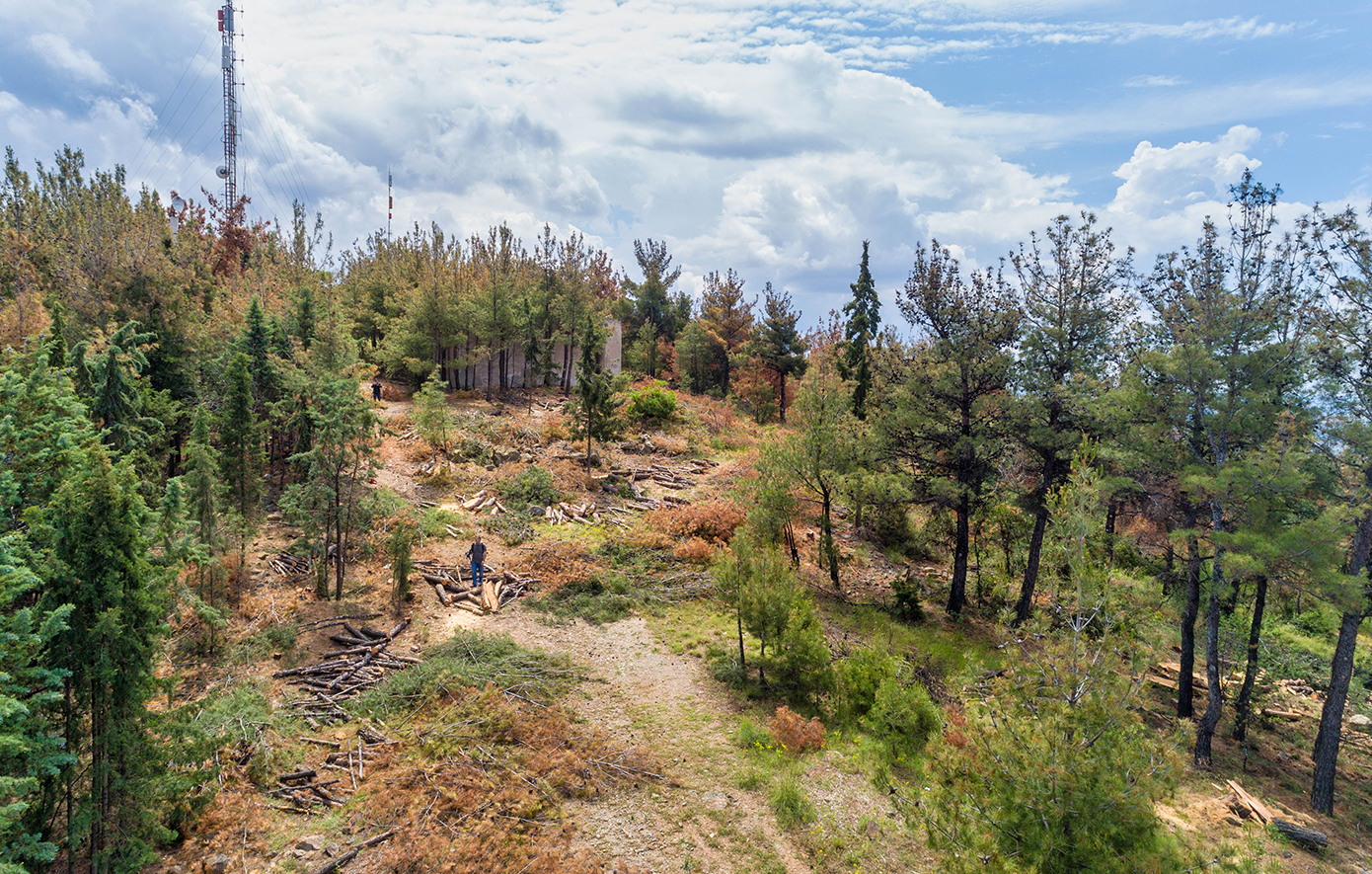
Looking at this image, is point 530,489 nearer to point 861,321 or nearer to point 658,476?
point 658,476

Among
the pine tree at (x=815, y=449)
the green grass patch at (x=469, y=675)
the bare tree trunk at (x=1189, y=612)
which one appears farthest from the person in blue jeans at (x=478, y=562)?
the bare tree trunk at (x=1189, y=612)

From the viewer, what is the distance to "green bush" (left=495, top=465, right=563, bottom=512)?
20.9 m

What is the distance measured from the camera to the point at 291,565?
1512 cm

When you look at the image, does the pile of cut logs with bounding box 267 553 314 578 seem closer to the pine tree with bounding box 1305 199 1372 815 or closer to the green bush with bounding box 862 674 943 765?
the green bush with bounding box 862 674 943 765

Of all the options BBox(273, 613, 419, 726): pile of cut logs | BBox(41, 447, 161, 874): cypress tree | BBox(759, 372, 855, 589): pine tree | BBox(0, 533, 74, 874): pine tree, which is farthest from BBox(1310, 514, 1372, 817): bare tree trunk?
BBox(0, 533, 74, 874): pine tree

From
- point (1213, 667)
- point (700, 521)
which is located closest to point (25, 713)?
point (700, 521)

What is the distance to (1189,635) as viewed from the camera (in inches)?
545

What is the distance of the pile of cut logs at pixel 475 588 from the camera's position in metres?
14.8

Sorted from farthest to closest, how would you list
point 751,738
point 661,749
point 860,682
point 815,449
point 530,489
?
1. point 530,489
2. point 815,449
3. point 860,682
4. point 751,738
5. point 661,749

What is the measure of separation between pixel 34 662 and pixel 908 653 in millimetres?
14769

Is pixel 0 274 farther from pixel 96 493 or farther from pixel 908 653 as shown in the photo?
pixel 908 653

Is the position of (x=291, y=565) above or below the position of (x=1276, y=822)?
above

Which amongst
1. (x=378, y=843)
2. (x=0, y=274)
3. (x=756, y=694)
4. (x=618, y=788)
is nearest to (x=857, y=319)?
(x=756, y=694)

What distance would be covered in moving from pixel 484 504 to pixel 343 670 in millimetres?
9199
